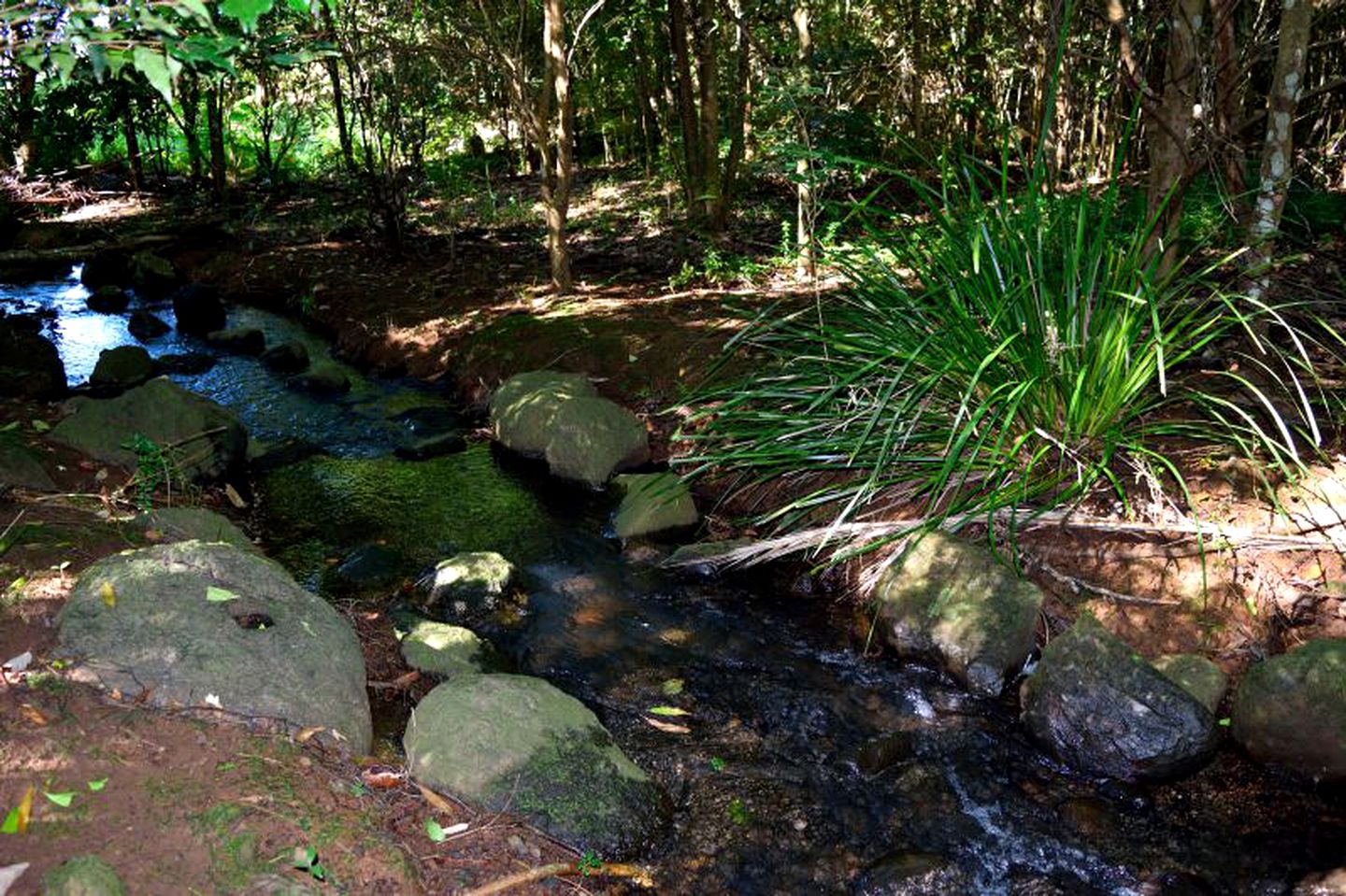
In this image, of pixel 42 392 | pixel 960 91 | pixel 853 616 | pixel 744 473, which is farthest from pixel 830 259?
pixel 960 91

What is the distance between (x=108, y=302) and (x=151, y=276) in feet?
2.23

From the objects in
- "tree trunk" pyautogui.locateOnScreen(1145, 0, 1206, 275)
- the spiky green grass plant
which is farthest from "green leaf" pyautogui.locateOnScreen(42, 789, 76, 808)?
"tree trunk" pyautogui.locateOnScreen(1145, 0, 1206, 275)

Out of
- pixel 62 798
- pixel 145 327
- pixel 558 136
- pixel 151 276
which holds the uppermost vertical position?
pixel 558 136

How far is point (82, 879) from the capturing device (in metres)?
2.00

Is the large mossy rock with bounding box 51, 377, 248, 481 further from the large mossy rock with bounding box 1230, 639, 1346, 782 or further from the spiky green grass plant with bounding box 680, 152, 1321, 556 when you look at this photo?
the large mossy rock with bounding box 1230, 639, 1346, 782

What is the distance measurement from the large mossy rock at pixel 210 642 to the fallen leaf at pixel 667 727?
1022mm

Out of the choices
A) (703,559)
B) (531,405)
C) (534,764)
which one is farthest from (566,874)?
(531,405)

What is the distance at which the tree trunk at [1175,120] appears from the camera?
13.9 feet

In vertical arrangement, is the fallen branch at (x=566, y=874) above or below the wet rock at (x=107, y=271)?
below

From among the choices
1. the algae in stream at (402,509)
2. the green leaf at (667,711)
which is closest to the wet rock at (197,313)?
the algae in stream at (402,509)

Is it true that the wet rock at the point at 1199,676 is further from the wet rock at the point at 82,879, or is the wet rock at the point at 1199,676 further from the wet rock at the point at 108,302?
the wet rock at the point at 108,302

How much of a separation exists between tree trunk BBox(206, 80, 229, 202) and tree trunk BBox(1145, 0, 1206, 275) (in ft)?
37.3

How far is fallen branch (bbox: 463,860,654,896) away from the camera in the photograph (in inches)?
98.0

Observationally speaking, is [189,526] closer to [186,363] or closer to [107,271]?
[186,363]
